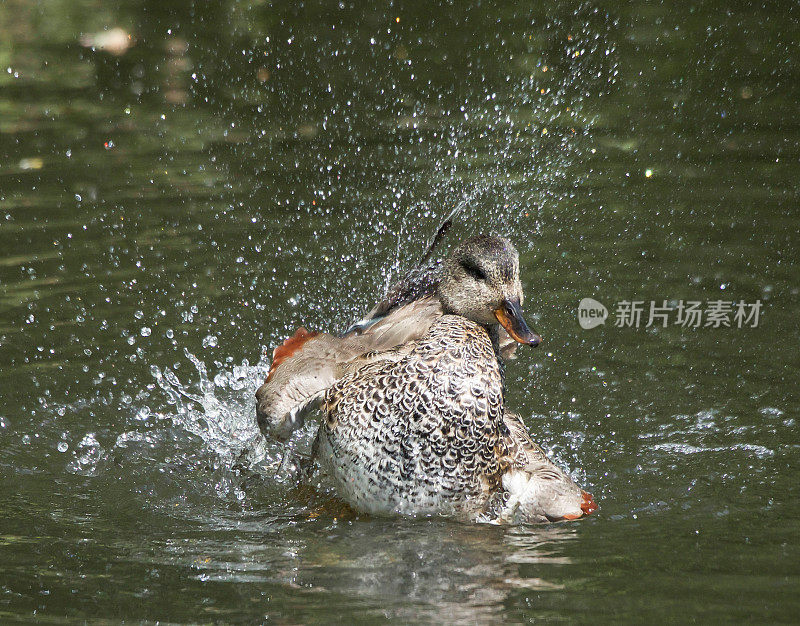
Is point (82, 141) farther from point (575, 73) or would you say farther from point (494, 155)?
point (575, 73)

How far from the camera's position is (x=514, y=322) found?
15.2 feet

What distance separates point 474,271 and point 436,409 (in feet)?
2.25

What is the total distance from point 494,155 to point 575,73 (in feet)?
7.98

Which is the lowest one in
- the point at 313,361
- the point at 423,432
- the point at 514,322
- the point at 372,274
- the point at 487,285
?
the point at 423,432

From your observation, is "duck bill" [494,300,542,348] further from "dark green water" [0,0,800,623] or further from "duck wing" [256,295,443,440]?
"dark green water" [0,0,800,623]

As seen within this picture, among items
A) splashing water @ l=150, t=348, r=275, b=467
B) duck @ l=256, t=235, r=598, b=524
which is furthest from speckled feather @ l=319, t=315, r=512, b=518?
splashing water @ l=150, t=348, r=275, b=467

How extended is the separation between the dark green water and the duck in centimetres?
16

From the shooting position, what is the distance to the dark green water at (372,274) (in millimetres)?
4215

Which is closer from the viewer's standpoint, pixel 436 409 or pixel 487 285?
pixel 436 409

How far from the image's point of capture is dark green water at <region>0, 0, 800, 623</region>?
13.8 ft

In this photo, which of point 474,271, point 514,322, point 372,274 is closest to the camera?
point 514,322

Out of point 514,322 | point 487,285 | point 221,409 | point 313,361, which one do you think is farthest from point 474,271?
point 221,409

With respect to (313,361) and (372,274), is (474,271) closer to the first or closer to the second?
(313,361)

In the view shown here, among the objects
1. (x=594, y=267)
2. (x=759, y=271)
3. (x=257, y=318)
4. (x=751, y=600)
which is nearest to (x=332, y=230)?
(x=257, y=318)
